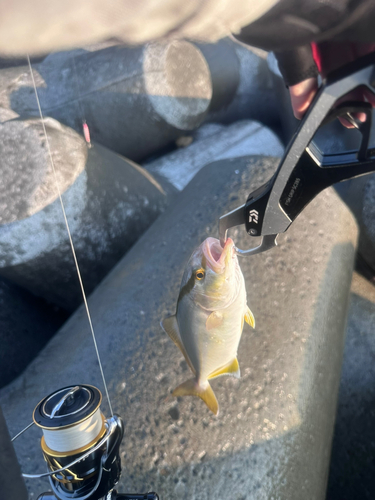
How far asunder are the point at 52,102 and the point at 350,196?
204 cm

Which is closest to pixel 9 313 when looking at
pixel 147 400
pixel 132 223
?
pixel 132 223

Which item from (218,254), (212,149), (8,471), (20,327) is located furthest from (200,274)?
(212,149)

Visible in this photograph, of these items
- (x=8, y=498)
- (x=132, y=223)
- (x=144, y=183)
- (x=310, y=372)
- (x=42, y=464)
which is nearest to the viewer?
(x=8, y=498)

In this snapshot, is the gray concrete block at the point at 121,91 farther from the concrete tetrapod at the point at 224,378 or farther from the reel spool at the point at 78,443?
the reel spool at the point at 78,443

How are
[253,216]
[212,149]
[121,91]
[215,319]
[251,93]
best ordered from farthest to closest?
[251,93]
[212,149]
[121,91]
[215,319]
[253,216]

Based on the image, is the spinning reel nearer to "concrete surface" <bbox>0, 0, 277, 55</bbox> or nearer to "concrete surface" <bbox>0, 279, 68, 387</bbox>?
"concrete surface" <bbox>0, 0, 277, 55</bbox>

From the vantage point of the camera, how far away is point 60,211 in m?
1.67

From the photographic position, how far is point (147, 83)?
8.16 ft

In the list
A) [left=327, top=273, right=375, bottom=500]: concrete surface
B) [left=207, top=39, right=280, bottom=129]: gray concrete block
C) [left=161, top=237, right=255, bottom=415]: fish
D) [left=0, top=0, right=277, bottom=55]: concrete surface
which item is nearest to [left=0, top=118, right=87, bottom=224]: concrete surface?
[left=161, top=237, right=255, bottom=415]: fish

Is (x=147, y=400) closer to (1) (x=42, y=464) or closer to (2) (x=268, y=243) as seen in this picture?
(1) (x=42, y=464)

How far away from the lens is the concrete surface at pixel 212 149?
2686 millimetres

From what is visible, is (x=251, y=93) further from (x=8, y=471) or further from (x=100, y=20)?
(x=8, y=471)

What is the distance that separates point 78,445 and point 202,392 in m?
0.41

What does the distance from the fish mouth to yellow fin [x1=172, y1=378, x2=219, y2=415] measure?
0.41 meters
